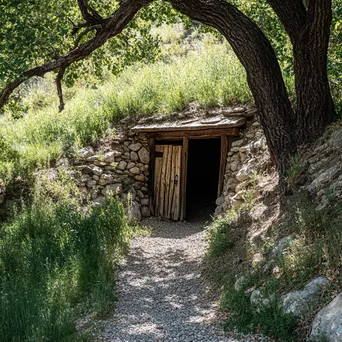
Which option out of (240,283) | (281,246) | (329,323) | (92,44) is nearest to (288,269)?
(281,246)

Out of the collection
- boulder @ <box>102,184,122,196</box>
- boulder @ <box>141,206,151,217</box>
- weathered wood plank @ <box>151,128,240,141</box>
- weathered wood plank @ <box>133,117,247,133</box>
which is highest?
weathered wood plank @ <box>133,117,247,133</box>

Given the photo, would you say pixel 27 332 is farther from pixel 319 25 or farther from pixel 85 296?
pixel 319 25

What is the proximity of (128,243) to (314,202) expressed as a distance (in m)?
4.10

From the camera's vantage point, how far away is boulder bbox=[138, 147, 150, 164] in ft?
39.2

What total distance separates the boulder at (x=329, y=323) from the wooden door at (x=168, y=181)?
764 centimetres

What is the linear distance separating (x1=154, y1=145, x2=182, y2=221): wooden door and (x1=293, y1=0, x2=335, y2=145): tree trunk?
490cm

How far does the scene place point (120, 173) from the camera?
37.8ft

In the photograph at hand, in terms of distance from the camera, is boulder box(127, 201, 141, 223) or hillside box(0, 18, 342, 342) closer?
hillside box(0, 18, 342, 342)

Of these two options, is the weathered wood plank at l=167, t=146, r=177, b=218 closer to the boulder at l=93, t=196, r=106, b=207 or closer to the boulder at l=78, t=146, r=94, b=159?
the boulder at l=93, t=196, r=106, b=207

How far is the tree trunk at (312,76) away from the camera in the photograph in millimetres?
7008

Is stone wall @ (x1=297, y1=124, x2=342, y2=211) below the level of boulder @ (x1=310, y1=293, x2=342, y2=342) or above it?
above

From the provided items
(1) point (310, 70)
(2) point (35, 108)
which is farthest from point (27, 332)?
(2) point (35, 108)

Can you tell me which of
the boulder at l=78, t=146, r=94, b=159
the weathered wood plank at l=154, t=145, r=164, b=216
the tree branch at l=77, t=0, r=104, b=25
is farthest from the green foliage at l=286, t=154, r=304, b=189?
the boulder at l=78, t=146, r=94, b=159

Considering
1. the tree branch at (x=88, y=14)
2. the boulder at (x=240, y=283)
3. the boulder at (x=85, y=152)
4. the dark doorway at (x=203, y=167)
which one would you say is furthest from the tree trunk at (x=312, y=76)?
the dark doorway at (x=203, y=167)
